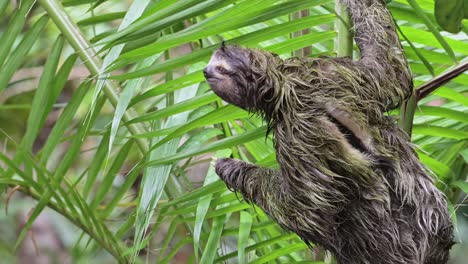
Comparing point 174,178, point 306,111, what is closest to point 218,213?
point 174,178

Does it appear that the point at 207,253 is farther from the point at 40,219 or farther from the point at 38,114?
the point at 40,219

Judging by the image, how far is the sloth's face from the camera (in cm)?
184

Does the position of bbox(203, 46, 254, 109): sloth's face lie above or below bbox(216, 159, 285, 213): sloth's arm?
above

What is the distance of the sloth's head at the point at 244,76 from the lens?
1844mm

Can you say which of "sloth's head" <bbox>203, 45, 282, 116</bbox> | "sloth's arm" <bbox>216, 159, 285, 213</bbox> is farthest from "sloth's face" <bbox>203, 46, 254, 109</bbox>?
"sloth's arm" <bbox>216, 159, 285, 213</bbox>

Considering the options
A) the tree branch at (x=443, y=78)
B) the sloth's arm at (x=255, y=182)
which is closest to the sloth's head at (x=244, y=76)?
the sloth's arm at (x=255, y=182)

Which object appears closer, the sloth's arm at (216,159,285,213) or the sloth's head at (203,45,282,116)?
the sloth's head at (203,45,282,116)

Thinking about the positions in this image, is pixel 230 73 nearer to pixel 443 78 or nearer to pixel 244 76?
pixel 244 76

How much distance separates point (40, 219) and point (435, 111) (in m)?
2.97

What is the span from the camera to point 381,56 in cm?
194

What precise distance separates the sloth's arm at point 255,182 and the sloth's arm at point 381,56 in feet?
1.09

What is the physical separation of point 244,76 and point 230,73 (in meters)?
0.04

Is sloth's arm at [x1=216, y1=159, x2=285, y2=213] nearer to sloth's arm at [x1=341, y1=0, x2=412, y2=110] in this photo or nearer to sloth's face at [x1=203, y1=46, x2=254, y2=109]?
sloth's face at [x1=203, y1=46, x2=254, y2=109]

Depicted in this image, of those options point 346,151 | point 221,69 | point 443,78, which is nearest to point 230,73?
point 221,69
